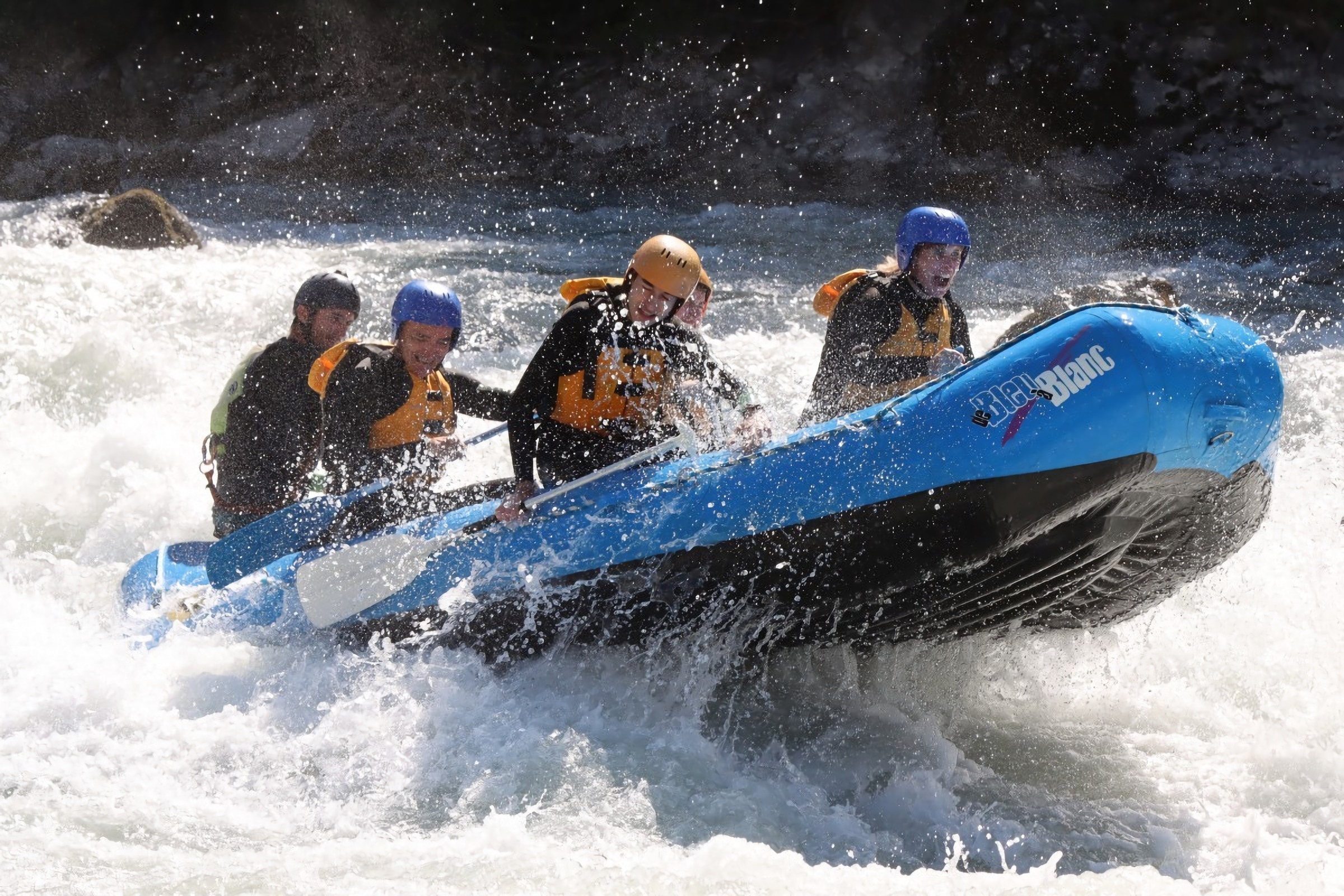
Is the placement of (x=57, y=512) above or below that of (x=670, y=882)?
above

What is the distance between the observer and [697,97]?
52.5 ft

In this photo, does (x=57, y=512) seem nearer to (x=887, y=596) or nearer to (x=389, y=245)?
(x=887, y=596)

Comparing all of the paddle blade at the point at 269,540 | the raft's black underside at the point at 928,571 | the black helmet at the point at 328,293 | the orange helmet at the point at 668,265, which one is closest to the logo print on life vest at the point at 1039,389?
the raft's black underside at the point at 928,571

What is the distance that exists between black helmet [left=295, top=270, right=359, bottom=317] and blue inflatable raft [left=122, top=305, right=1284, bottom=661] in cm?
100

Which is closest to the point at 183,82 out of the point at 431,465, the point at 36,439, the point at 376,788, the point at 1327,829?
the point at 36,439

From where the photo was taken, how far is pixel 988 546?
12.0ft

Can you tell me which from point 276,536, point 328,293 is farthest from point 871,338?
point 276,536

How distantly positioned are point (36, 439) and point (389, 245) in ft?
16.3

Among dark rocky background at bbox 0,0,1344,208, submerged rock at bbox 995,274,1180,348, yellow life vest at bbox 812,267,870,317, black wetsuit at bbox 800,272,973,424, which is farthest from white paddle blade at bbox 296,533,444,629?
dark rocky background at bbox 0,0,1344,208

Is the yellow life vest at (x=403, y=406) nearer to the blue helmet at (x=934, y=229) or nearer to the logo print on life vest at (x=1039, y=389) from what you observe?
the blue helmet at (x=934, y=229)

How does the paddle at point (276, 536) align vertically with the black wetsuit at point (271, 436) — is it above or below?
below

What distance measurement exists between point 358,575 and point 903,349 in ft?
7.01

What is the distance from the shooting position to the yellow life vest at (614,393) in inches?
166

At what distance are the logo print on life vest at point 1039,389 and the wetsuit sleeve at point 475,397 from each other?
1.83m
